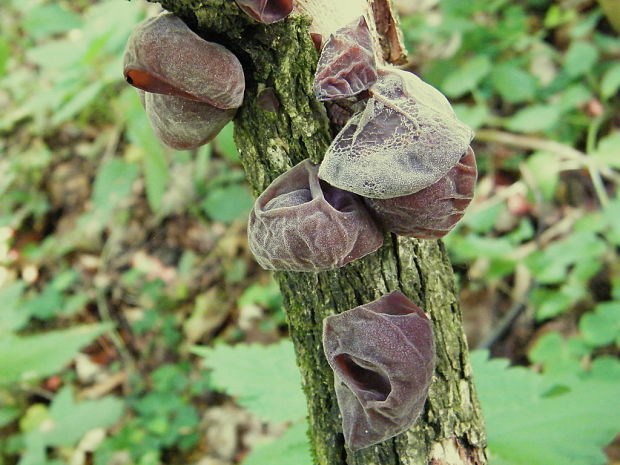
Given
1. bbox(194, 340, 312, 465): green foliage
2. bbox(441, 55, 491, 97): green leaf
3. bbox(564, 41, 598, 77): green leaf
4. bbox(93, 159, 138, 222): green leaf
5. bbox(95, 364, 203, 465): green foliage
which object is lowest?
bbox(95, 364, 203, 465): green foliage

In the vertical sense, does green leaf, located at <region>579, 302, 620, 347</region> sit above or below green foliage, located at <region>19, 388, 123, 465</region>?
below

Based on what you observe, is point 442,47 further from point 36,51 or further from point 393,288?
point 393,288

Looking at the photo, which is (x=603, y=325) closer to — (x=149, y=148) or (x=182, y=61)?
(x=182, y=61)

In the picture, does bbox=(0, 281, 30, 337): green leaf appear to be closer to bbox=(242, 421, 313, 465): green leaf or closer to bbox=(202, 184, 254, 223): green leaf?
bbox=(202, 184, 254, 223): green leaf

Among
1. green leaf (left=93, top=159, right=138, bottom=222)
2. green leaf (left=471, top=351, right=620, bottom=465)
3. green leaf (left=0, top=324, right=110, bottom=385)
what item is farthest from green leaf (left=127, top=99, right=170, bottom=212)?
green leaf (left=471, top=351, right=620, bottom=465)

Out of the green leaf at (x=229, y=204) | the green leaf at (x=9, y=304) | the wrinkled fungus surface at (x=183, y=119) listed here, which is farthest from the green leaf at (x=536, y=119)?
the green leaf at (x=9, y=304)

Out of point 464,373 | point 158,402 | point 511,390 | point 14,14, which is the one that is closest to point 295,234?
point 464,373
